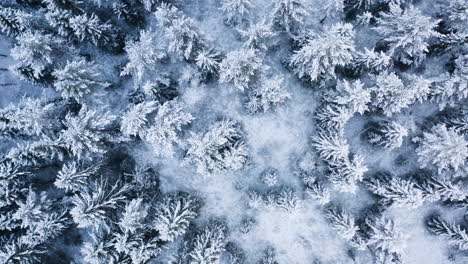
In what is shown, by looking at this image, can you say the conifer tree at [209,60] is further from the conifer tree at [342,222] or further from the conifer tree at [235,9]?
the conifer tree at [342,222]

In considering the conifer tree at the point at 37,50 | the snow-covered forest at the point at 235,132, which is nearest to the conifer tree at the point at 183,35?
the snow-covered forest at the point at 235,132

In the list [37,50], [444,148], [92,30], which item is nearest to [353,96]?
[444,148]

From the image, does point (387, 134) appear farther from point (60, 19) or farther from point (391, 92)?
point (60, 19)

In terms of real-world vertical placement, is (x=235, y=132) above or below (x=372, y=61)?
below

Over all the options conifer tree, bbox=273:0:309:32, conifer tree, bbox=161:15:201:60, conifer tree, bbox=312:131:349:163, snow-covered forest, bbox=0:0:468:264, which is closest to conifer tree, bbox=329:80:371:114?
snow-covered forest, bbox=0:0:468:264

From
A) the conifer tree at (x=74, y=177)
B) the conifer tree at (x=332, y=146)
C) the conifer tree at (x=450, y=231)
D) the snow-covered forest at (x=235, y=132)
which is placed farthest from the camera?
the conifer tree at (x=450, y=231)

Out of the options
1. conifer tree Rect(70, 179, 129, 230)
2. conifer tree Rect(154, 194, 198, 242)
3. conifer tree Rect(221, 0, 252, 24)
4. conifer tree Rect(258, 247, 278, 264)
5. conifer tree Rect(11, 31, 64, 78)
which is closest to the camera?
conifer tree Rect(11, 31, 64, 78)

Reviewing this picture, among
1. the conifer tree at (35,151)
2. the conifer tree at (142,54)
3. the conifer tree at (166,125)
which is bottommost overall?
the conifer tree at (35,151)

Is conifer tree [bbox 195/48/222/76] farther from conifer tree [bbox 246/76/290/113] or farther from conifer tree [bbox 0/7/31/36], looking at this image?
conifer tree [bbox 0/7/31/36]

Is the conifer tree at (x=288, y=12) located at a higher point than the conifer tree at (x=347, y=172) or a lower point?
higher
